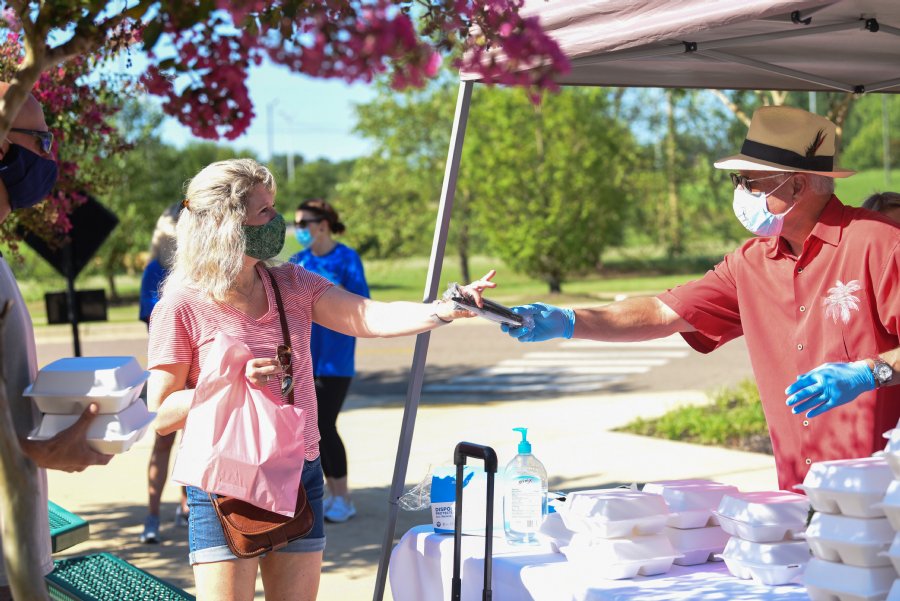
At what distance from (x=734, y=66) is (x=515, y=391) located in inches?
324

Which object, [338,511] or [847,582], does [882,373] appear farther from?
[338,511]

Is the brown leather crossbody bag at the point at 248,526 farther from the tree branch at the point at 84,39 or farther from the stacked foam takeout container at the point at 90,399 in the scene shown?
the tree branch at the point at 84,39

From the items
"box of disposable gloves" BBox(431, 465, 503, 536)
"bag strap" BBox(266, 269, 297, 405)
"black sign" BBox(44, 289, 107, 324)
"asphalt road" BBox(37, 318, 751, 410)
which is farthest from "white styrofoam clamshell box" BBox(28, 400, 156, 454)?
"asphalt road" BBox(37, 318, 751, 410)

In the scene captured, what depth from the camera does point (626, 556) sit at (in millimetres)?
3014

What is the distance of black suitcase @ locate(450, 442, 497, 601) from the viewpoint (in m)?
3.11

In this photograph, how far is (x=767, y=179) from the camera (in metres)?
3.53

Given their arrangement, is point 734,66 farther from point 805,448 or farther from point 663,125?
point 663,125

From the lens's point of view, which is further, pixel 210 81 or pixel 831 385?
pixel 831 385

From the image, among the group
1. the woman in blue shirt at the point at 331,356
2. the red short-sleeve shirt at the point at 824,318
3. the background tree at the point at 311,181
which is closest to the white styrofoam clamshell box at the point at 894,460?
the red short-sleeve shirt at the point at 824,318

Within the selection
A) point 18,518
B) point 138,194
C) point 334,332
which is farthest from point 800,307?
point 138,194

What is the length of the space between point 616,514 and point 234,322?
1.21 metres

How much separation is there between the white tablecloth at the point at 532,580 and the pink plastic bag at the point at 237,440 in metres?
0.65

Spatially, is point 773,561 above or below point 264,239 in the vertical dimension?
below

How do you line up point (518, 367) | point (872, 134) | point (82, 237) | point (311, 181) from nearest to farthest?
point (82, 237)
point (518, 367)
point (311, 181)
point (872, 134)
